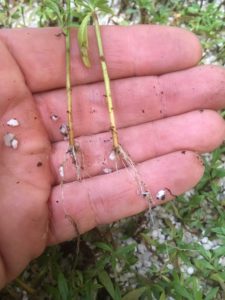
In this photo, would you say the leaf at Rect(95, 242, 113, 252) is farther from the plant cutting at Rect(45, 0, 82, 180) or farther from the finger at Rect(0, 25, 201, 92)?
the finger at Rect(0, 25, 201, 92)

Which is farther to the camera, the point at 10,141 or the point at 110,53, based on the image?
the point at 110,53

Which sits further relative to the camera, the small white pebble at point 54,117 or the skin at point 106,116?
the small white pebble at point 54,117

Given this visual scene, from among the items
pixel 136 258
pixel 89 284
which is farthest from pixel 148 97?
pixel 89 284

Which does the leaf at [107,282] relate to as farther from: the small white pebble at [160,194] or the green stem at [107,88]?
the green stem at [107,88]

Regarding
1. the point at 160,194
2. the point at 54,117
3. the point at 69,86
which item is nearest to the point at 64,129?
the point at 54,117

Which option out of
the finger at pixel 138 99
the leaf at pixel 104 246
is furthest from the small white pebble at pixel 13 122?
the leaf at pixel 104 246

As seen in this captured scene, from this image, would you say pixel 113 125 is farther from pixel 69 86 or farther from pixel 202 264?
pixel 202 264

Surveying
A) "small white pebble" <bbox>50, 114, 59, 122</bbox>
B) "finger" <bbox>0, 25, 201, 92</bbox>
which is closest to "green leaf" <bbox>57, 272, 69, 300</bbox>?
"small white pebble" <bbox>50, 114, 59, 122</bbox>
